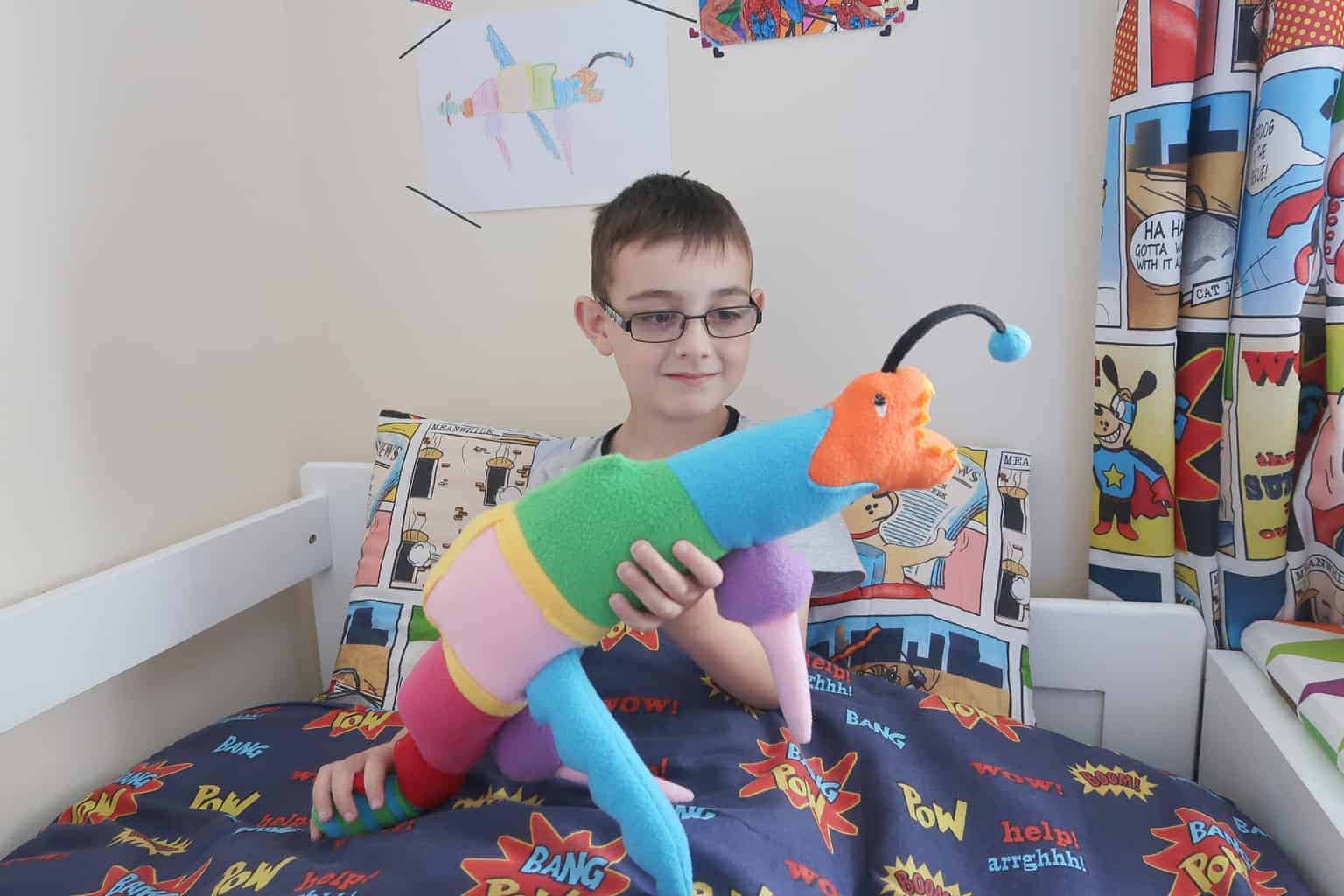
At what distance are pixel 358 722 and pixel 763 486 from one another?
0.75 meters

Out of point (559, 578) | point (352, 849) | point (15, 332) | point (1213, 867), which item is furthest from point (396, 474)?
point (1213, 867)

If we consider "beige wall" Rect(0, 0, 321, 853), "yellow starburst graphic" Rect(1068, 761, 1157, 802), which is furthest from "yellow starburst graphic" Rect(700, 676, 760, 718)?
"beige wall" Rect(0, 0, 321, 853)

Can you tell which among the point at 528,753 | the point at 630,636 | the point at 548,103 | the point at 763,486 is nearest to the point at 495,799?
the point at 528,753

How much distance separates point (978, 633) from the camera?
40.6 inches

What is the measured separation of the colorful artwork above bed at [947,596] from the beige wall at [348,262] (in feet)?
0.42

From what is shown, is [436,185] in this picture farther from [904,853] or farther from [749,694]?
[904,853]

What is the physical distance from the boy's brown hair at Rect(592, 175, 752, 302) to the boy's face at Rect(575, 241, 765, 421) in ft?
0.04

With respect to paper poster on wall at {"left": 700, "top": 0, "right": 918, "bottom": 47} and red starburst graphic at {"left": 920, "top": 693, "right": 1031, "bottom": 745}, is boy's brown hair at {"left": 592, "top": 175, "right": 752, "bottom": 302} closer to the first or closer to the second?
paper poster on wall at {"left": 700, "top": 0, "right": 918, "bottom": 47}

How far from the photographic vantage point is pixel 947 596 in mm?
1051

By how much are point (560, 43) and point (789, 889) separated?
1128 mm

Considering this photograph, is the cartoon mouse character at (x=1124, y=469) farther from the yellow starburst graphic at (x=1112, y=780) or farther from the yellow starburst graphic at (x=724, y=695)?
the yellow starburst graphic at (x=724, y=695)

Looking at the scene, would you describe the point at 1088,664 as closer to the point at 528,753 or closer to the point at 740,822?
the point at 740,822

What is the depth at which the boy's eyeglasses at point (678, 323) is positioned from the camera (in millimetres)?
901

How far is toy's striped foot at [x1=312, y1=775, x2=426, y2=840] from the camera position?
29.7 inches
